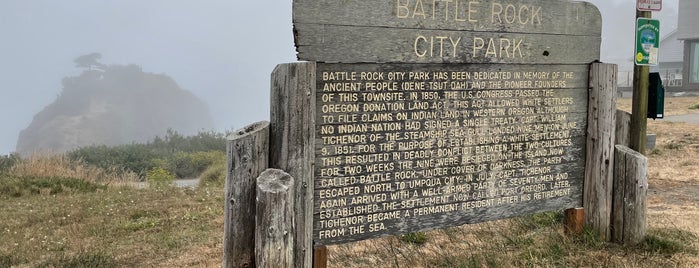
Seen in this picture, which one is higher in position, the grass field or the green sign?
the green sign

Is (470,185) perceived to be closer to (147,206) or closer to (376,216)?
(376,216)

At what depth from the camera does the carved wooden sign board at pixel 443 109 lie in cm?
402

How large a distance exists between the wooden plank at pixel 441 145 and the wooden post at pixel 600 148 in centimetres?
7

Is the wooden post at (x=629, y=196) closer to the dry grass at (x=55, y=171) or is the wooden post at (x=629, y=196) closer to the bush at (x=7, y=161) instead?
the dry grass at (x=55, y=171)

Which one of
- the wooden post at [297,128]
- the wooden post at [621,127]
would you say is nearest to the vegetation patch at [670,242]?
the wooden post at [621,127]

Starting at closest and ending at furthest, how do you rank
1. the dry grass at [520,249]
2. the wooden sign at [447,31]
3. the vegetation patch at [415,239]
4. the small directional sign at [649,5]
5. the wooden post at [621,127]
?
the wooden sign at [447,31], the dry grass at [520,249], the wooden post at [621,127], the vegetation patch at [415,239], the small directional sign at [649,5]

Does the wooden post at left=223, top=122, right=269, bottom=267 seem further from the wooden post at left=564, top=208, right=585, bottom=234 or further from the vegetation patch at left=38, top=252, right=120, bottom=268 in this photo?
Result: the wooden post at left=564, top=208, right=585, bottom=234

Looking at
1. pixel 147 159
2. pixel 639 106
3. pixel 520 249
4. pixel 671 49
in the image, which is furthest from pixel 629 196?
pixel 671 49

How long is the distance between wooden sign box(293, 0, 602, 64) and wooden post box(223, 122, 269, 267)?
24.6 inches

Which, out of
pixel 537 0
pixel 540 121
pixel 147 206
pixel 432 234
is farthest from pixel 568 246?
pixel 147 206

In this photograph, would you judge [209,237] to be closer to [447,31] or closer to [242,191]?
[242,191]

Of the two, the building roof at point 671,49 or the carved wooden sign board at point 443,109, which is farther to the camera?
the building roof at point 671,49

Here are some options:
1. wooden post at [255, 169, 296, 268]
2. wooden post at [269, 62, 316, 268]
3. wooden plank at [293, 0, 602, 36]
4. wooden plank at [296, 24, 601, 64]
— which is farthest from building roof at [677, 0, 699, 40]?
wooden post at [255, 169, 296, 268]

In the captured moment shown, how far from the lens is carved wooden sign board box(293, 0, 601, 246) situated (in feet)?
13.2
